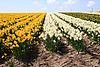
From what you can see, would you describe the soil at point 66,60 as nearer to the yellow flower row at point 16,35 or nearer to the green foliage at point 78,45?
the green foliage at point 78,45

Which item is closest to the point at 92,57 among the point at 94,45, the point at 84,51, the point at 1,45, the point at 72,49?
the point at 84,51

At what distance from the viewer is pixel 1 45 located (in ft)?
43.0

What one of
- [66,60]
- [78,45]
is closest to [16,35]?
[78,45]

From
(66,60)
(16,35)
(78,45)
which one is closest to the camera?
(66,60)

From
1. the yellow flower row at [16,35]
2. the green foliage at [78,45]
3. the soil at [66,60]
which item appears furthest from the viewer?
the yellow flower row at [16,35]

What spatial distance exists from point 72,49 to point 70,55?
1096mm

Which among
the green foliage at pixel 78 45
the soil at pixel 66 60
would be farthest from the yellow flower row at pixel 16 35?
the green foliage at pixel 78 45

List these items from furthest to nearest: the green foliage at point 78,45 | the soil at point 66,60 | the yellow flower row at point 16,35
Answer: the yellow flower row at point 16,35
the green foliage at point 78,45
the soil at point 66,60

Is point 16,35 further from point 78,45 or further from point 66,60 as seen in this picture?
point 66,60

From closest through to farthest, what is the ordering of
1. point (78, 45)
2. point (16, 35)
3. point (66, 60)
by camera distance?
point (66, 60), point (78, 45), point (16, 35)

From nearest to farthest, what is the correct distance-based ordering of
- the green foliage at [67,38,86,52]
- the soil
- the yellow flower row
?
1. the soil
2. the green foliage at [67,38,86,52]
3. the yellow flower row

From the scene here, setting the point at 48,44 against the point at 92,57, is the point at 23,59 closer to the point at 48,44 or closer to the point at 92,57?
the point at 48,44

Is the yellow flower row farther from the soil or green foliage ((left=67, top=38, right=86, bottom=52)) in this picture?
green foliage ((left=67, top=38, right=86, bottom=52))

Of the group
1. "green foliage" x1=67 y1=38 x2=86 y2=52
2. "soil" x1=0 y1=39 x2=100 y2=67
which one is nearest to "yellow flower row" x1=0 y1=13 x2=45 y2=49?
"soil" x1=0 y1=39 x2=100 y2=67
